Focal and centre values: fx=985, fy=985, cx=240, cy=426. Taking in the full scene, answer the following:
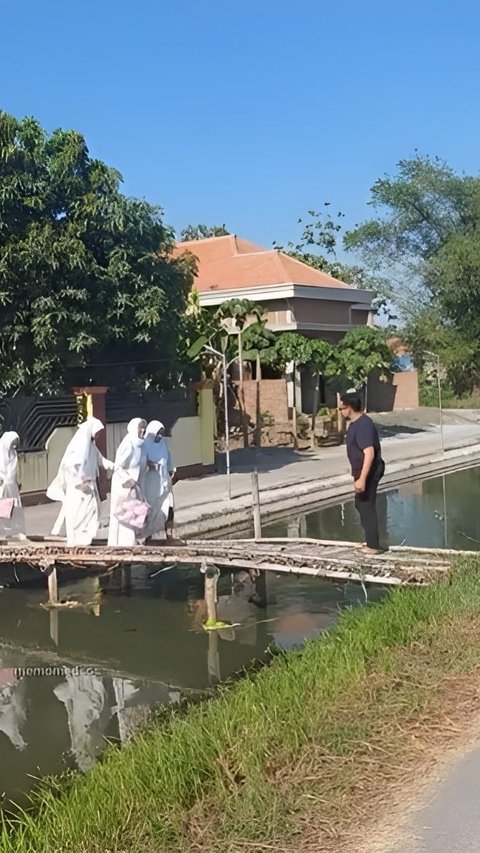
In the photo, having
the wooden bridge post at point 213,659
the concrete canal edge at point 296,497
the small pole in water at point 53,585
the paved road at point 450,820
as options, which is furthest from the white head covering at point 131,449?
the paved road at point 450,820

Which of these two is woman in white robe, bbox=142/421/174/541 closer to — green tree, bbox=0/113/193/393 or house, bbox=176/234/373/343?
green tree, bbox=0/113/193/393

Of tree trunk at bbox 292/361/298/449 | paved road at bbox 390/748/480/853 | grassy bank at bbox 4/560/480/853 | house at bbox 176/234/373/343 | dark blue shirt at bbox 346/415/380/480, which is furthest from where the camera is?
house at bbox 176/234/373/343

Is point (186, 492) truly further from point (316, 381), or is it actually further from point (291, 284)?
point (291, 284)

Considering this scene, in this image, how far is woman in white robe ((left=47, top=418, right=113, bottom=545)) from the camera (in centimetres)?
1152

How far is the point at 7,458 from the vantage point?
12.0 metres

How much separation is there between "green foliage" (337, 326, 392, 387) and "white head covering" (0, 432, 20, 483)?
879 inches

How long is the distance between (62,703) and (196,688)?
110cm

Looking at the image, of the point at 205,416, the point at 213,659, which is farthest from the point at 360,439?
the point at 205,416

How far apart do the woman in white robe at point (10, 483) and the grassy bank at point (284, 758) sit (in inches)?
230

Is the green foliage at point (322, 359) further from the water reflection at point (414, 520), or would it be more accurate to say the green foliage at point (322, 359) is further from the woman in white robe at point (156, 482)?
the woman in white robe at point (156, 482)

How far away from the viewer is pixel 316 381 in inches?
1257

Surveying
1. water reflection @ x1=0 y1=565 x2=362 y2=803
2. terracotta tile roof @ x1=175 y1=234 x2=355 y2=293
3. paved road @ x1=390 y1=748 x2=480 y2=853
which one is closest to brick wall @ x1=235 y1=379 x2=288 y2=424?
terracotta tile roof @ x1=175 y1=234 x2=355 y2=293

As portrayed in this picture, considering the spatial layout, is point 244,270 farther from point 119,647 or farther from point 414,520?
point 119,647

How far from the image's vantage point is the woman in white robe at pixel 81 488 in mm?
11523
